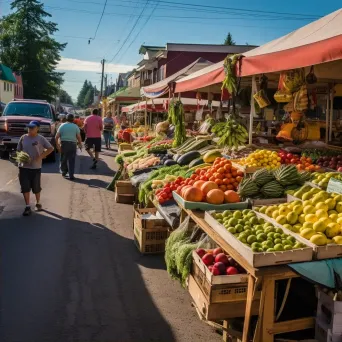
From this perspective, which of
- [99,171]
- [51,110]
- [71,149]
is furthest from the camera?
[51,110]

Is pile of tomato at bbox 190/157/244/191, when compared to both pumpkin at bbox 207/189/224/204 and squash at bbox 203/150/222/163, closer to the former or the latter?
pumpkin at bbox 207/189/224/204

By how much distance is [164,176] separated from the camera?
27.6 ft

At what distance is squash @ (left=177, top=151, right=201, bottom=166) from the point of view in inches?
360

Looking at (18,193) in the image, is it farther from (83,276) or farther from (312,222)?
(312,222)

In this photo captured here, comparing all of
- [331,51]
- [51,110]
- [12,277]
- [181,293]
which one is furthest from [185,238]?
[51,110]

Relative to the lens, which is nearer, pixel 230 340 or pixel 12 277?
pixel 230 340

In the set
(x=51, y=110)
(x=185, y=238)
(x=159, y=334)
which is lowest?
(x=159, y=334)

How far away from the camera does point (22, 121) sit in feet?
54.6

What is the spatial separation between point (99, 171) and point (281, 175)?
10.2 metres

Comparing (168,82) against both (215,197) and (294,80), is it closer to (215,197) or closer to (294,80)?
(294,80)

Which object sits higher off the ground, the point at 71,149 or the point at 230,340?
the point at 71,149

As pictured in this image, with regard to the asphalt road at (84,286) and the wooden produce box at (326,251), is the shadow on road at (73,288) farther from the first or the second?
the wooden produce box at (326,251)

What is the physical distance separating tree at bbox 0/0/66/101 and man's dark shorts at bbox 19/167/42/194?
164 feet

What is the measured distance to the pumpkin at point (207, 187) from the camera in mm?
5833
